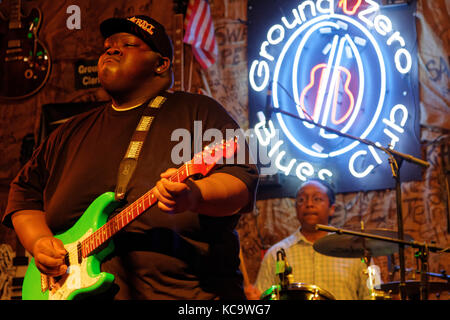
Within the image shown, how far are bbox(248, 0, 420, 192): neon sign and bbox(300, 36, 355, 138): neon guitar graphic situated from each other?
0.03 ft

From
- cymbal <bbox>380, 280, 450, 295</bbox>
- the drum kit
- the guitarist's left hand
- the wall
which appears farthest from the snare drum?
the guitarist's left hand

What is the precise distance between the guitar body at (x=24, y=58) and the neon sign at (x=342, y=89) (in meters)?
2.59

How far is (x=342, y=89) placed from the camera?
6.23 metres

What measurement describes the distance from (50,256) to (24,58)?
484cm

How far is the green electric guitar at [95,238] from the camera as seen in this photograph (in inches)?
89.6

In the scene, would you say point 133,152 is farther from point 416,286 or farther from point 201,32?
point 201,32

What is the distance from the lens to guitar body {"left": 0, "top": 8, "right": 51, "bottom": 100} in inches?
272

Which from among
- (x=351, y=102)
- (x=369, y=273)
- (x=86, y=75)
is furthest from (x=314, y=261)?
(x=86, y=75)

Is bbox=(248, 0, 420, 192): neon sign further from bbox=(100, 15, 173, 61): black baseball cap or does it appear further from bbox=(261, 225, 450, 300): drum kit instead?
bbox=(100, 15, 173, 61): black baseball cap

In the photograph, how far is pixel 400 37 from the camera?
617 cm

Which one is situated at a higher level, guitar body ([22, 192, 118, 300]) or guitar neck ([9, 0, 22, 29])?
guitar neck ([9, 0, 22, 29])

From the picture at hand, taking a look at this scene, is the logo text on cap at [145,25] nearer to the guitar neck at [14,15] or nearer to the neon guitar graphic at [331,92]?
the neon guitar graphic at [331,92]
